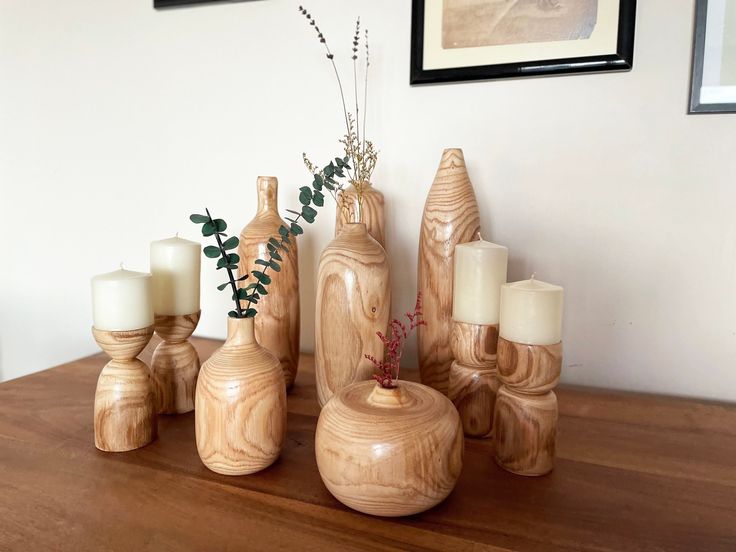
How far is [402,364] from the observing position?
99cm

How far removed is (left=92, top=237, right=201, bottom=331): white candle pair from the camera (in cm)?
63

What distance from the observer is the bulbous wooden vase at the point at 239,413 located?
0.57 m

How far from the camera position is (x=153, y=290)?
2.39 feet

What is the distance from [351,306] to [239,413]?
192mm

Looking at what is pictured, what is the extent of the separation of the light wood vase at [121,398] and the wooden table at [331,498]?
0.06ft

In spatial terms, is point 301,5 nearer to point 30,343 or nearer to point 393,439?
point 393,439

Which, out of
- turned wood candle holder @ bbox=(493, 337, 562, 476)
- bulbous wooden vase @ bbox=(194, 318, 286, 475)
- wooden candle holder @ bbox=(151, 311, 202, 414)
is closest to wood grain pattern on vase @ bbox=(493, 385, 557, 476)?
turned wood candle holder @ bbox=(493, 337, 562, 476)

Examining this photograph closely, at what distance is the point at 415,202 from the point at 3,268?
1.04m

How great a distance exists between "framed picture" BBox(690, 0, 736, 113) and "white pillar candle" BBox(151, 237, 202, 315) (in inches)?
30.7

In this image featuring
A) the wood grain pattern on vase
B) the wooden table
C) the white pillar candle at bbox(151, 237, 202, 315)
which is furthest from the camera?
the white pillar candle at bbox(151, 237, 202, 315)

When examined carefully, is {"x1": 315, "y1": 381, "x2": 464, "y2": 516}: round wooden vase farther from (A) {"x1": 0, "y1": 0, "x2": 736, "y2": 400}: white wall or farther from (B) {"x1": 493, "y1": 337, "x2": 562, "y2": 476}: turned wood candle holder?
(A) {"x1": 0, "y1": 0, "x2": 736, "y2": 400}: white wall

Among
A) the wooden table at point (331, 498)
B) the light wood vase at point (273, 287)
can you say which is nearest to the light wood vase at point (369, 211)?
the light wood vase at point (273, 287)

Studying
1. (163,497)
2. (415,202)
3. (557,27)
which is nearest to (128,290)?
(163,497)

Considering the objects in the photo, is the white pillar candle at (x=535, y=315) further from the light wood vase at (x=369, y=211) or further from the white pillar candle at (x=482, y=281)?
the light wood vase at (x=369, y=211)
